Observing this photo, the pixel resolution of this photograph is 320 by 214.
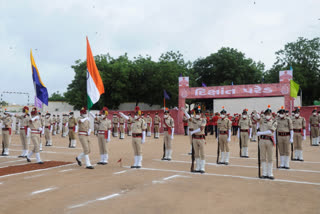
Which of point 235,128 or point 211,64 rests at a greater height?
point 211,64

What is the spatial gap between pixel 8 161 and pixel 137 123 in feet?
20.5

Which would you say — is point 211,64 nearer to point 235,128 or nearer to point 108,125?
point 235,128

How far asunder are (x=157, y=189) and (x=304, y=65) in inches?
2138

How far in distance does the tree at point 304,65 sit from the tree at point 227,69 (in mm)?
4226

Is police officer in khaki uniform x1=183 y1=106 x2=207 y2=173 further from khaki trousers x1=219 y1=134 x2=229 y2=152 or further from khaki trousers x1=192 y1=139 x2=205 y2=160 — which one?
khaki trousers x1=219 y1=134 x2=229 y2=152

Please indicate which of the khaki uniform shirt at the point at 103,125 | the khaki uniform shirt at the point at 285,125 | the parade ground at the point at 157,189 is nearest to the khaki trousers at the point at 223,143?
the parade ground at the point at 157,189

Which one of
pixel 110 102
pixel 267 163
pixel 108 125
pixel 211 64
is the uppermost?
pixel 211 64

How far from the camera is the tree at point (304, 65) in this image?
51.4 meters

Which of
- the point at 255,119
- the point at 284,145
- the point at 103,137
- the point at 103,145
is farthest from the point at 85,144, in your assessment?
the point at 284,145

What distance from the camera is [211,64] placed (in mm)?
53969

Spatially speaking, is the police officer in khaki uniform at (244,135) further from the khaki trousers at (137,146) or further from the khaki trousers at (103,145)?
the khaki trousers at (103,145)

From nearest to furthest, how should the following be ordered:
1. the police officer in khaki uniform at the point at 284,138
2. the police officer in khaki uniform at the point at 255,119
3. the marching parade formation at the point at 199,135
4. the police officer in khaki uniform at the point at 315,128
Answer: the marching parade formation at the point at 199,135 < the police officer in khaki uniform at the point at 255,119 < the police officer in khaki uniform at the point at 284,138 < the police officer in khaki uniform at the point at 315,128

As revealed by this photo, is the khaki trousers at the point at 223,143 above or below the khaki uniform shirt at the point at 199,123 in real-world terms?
below

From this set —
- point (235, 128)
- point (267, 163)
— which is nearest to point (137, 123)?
point (267, 163)
